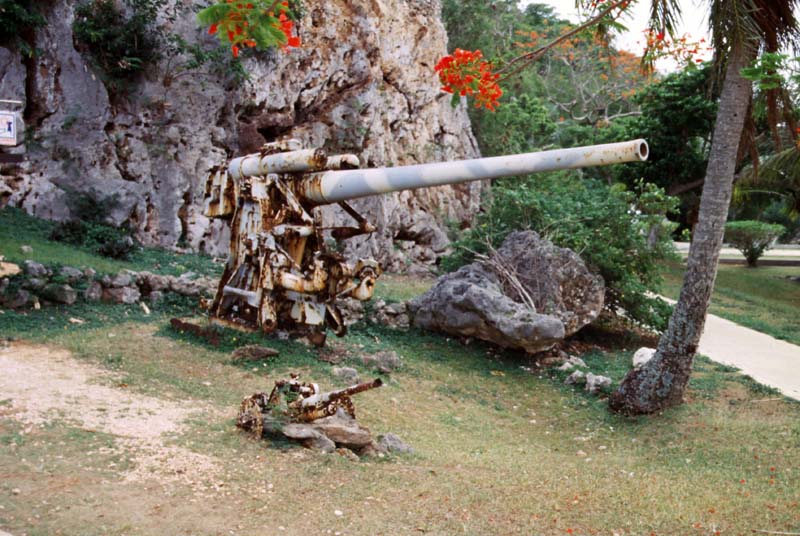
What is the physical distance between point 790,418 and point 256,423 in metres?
5.75

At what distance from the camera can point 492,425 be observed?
25.5 ft

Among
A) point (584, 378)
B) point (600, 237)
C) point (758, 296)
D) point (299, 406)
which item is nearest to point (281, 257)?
point (299, 406)

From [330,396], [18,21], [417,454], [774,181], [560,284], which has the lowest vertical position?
[417,454]

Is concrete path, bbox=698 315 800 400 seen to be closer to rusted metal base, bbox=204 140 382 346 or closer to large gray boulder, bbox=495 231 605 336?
large gray boulder, bbox=495 231 605 336

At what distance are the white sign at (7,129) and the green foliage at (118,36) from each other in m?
5.69

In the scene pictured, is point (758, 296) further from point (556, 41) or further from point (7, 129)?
point (7, 129)

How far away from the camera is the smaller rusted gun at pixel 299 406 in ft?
19.5

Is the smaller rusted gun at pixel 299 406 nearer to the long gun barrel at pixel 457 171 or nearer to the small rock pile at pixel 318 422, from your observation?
the small rock pile at pixel 318 422

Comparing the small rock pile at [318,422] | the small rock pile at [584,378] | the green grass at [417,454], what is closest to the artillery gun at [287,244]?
the green grass at [417,454]

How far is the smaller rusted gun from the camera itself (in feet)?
19.5

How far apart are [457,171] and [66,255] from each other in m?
6.61

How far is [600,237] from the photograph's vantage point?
12258 millimetres

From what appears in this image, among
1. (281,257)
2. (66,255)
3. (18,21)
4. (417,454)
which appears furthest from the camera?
(18,21)

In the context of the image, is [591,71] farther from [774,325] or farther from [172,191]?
[172,191]
